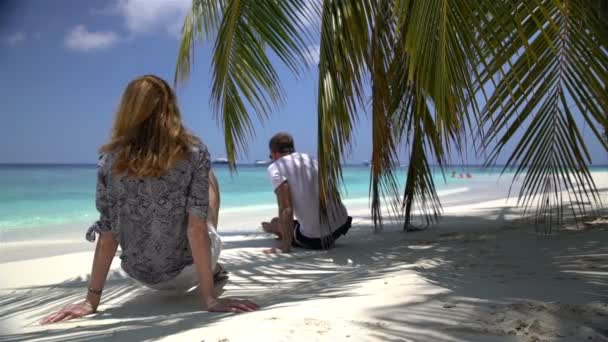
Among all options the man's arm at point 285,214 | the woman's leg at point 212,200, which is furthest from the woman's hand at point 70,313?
the man's arm at point 285,214

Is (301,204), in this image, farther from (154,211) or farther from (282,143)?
(154,211)

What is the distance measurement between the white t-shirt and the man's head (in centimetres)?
9

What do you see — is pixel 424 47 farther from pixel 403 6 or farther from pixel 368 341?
pixel 368 341

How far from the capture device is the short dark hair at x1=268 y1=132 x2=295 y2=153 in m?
3.58

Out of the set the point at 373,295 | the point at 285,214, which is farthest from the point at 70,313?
the point at 285,214

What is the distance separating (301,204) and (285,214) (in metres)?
0.13

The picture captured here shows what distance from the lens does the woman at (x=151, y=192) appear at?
1.90 meters

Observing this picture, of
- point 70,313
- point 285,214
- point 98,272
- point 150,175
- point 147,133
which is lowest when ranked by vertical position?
point 70,313

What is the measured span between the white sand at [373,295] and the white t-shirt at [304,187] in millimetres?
197

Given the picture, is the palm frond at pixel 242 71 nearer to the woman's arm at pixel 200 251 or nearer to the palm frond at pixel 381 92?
the palm frond at pixel 381 92

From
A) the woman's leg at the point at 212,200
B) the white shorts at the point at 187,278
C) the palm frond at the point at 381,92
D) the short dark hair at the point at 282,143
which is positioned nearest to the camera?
the white shorts at the point at 187,278

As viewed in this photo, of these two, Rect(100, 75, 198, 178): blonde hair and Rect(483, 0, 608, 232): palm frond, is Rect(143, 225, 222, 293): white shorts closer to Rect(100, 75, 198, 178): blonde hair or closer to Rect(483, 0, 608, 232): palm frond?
Rect(100, 75, 198, 178): blonde hair

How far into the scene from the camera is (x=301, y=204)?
11.3ft

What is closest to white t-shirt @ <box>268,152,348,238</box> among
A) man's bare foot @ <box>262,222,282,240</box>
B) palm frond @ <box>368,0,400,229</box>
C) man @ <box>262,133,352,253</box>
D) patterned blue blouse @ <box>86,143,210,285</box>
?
man @ <box>262,133,352,253</box>
